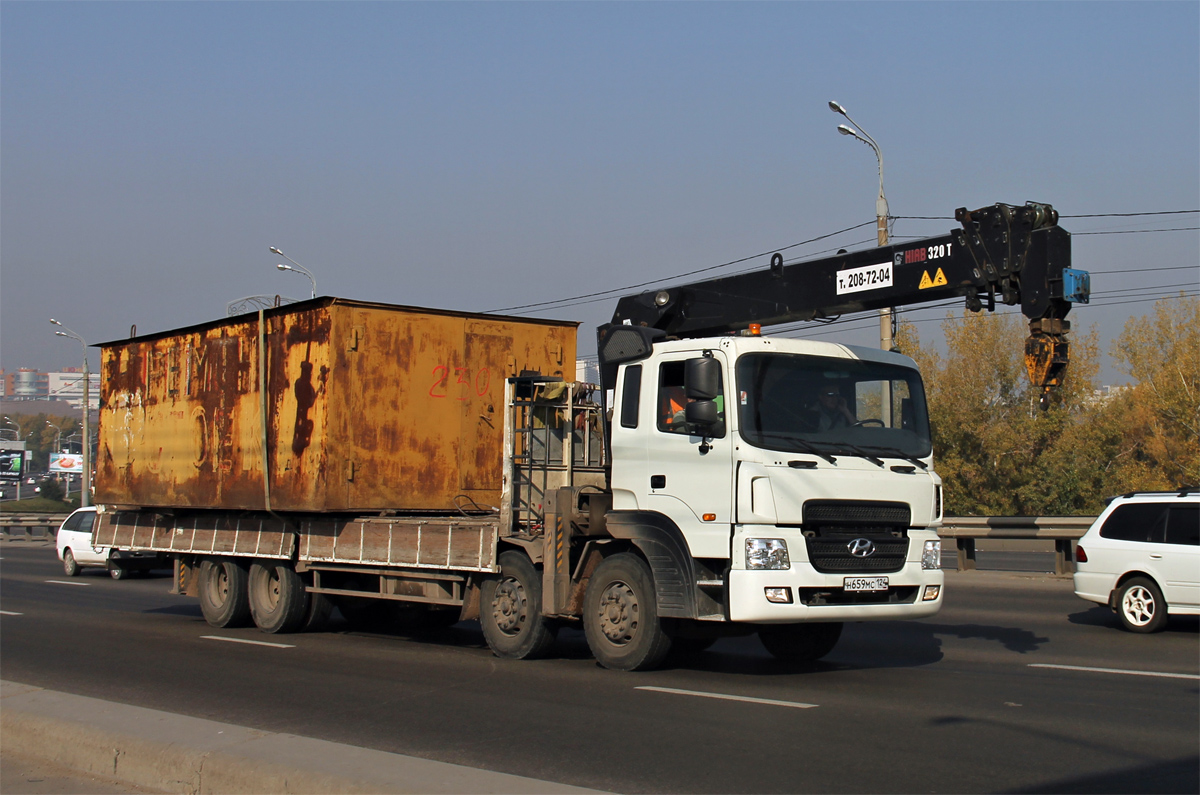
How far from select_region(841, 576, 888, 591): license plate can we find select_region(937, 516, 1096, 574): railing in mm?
8216

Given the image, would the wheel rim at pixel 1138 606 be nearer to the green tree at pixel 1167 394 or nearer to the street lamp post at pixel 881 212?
the street lamp post at pixel 881 212

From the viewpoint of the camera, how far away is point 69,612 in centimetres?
1655

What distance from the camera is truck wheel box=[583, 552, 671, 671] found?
9.22m

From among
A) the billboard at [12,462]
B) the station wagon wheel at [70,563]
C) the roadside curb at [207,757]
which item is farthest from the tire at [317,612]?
the billboard at [12,462]

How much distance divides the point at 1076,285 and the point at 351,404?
24.3 ft

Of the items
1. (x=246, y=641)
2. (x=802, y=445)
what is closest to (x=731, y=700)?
(x=802, y=445)

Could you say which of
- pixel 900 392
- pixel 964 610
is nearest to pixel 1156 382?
pixel 964 610

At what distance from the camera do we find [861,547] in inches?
348

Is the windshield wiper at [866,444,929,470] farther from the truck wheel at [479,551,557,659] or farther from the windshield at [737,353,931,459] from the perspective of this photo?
the truck wheel at [479,551,557,659]

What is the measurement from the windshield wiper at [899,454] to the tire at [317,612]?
7366 mm

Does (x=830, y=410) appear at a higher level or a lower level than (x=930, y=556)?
higher

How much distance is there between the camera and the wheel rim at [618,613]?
9375 mm

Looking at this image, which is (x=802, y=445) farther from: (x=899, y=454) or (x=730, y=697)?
(x=730, y=697)

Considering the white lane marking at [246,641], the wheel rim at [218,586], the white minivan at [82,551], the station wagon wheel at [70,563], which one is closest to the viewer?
the white lane marking at [246,641]
